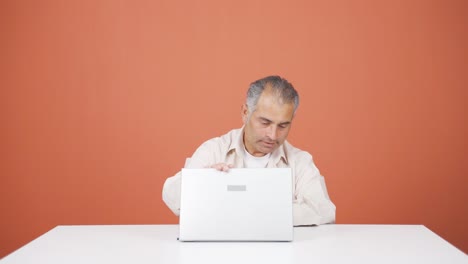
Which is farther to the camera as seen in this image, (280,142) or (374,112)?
(374,112)

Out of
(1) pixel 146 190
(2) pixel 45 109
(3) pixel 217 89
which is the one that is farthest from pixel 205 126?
(2) pixel 45 109

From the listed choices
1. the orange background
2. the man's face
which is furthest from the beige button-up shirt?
the orange background

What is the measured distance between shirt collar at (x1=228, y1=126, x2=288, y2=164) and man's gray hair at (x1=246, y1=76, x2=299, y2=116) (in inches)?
7.3

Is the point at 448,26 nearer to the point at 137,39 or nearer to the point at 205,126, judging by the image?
the point at 205,126

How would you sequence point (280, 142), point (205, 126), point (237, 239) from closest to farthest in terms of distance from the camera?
1. point (237, 239)
2. point (280, 142)
3. point (205, 126)

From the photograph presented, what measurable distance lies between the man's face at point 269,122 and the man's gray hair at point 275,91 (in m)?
0.02

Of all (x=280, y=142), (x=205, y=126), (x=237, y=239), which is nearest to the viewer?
(x=237, y=239)

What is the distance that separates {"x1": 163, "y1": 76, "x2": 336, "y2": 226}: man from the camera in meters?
2.39

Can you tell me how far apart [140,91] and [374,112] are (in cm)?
146

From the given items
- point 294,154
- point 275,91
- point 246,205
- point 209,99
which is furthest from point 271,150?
point 209,99

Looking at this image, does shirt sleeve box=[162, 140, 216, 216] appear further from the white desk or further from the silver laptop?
the silver laptop

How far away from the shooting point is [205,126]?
3.77 meters

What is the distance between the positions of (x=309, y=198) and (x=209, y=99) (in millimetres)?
1522

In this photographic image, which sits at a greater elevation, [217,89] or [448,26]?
[448,26]
